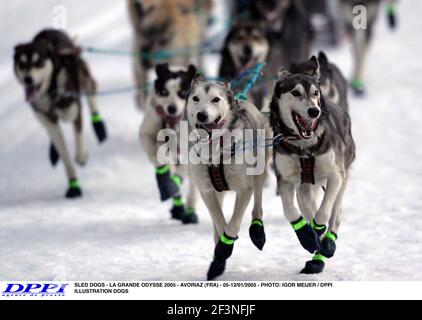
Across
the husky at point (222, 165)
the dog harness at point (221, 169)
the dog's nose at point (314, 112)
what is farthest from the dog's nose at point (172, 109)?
the dog's nose at point (314, 112)

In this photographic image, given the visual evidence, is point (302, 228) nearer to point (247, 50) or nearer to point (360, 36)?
point (247, 50)

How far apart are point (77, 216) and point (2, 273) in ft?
4.87

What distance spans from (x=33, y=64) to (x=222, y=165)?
7.81 feet

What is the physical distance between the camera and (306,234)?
12.4ft

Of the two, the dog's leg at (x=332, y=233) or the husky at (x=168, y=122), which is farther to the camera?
the husky at (x=168, y=122)

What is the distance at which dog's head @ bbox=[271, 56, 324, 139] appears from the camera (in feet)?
11.8

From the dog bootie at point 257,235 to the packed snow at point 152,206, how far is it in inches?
8.2

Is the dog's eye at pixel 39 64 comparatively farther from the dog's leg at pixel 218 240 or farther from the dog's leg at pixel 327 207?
the dog's leg at pixel 327 207

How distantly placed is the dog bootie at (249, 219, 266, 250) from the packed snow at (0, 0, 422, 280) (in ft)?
0.69

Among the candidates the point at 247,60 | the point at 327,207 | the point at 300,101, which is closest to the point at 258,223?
the point at 327,207

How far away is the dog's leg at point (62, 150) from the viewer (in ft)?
20.3

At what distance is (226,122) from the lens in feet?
12.6

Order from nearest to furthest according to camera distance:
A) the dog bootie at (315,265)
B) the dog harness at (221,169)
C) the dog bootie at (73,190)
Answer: the dog harness at (221,169) → the dog bootie at (315,265) → the dog bootie at (73,190)

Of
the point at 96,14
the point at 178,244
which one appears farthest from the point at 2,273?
the point at 96,14
